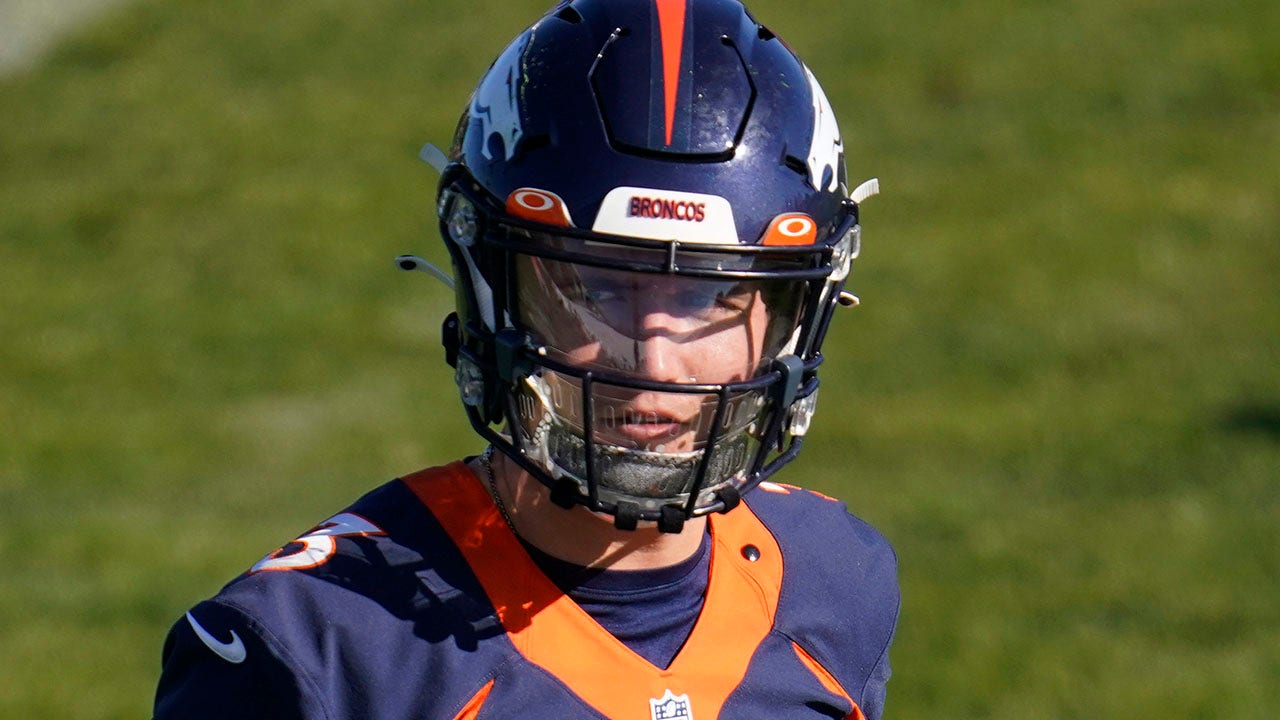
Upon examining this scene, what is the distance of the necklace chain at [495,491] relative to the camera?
2.85 meters

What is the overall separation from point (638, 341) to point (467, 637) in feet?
1.60

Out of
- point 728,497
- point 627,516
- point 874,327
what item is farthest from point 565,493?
point 874,327

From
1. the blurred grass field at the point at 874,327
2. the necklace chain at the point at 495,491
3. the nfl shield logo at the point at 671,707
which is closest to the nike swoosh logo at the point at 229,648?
the necklace chain at the point at 495,491

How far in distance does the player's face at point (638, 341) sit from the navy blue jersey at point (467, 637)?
0.29m

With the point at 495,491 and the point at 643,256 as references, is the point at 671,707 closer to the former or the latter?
the point at 495,491

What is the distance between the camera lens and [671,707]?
9.07 ft

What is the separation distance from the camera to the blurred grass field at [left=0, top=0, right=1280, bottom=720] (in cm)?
696

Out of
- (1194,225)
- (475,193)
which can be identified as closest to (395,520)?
(475,193)

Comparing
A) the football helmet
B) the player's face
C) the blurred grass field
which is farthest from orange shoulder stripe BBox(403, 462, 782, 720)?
the blurred grass field

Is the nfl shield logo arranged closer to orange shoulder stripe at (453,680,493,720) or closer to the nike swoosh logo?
orange shoulder stripe at (453,680,493,720)

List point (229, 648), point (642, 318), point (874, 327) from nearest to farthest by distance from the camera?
point (229, 648)
point (642, 318)
point (874, 327)

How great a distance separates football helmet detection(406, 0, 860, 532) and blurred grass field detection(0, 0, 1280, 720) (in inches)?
143

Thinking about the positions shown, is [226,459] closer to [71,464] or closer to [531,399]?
[71,464]

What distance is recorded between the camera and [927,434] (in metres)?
8.70
